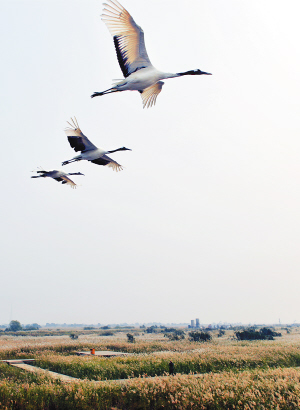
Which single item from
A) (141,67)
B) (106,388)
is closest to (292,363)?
(106,388)

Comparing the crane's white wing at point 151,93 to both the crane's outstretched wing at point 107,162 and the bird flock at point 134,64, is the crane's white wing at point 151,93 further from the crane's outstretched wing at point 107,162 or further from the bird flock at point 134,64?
the crane's outstretched wing at point 107,162

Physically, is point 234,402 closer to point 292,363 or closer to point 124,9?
point 124,9

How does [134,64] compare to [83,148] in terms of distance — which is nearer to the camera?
[134,64]

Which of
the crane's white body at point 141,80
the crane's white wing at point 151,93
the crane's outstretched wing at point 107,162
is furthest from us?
the crane's outstretched wing at point 107,162

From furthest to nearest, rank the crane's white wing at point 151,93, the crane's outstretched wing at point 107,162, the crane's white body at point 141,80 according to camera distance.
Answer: the crane's outstretched wing at point 107,162, the crane's white wing at point 151,93, the crane's white body at point 141,80

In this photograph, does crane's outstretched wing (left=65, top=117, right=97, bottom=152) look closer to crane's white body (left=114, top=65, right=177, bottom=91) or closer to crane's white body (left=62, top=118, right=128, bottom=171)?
crane's white body (left=62, top=118, right=128, bottom=171)

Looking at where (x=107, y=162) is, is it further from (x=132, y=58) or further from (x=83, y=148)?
(x=132, y=58)

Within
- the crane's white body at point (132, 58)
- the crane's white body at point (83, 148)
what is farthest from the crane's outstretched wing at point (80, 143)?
the crane's white body at point (132, 58)

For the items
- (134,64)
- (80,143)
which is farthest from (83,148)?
(134,64)

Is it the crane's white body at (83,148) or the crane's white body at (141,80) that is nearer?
the crane's white body at (141,80)

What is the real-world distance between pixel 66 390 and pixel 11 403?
55.2 inches

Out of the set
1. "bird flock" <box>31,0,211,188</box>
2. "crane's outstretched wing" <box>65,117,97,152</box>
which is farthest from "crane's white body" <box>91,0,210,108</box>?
"crane's outstretched wing" <box>65,117,97,152</box>

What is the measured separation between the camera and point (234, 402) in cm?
858

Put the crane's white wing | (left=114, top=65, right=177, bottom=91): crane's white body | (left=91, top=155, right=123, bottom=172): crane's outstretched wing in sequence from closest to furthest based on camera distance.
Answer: (left=114, top=65, right=177, bottom=91): crane's white body → the crane's white wing → (left=91, top=155, right=123, bottom=172): crane's outstretched wing
